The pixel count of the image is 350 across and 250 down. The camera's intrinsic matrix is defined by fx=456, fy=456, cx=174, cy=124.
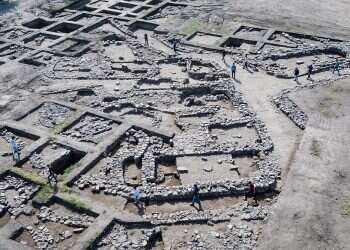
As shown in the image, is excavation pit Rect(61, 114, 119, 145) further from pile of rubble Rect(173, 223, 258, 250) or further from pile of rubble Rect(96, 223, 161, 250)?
pile of rubble Rect(173, 223, 258, 250)

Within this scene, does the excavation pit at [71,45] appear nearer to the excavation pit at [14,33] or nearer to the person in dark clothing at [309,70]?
the excavation pit at [14,33]

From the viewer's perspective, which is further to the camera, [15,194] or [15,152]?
[15,152]

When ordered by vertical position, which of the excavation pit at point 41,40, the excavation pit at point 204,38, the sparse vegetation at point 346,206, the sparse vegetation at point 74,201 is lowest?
the sparse vegetation at point 74,201

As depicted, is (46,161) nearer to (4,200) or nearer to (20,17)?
(4,200)

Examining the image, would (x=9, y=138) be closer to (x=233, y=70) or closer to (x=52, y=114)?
(x=52, y=114)

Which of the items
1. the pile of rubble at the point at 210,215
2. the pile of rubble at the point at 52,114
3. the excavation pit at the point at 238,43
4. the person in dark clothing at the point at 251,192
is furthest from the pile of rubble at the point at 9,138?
the excavation pit at the point at 238,43

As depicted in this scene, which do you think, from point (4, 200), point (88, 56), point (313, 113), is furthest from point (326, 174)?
point (88, 56)

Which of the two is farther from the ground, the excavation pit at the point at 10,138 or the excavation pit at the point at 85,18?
the excavation pit at the point at 85,18

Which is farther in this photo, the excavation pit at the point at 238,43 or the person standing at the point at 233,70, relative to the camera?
the excavation pit at the point at 238,43

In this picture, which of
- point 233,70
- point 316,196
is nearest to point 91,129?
point 233,70
